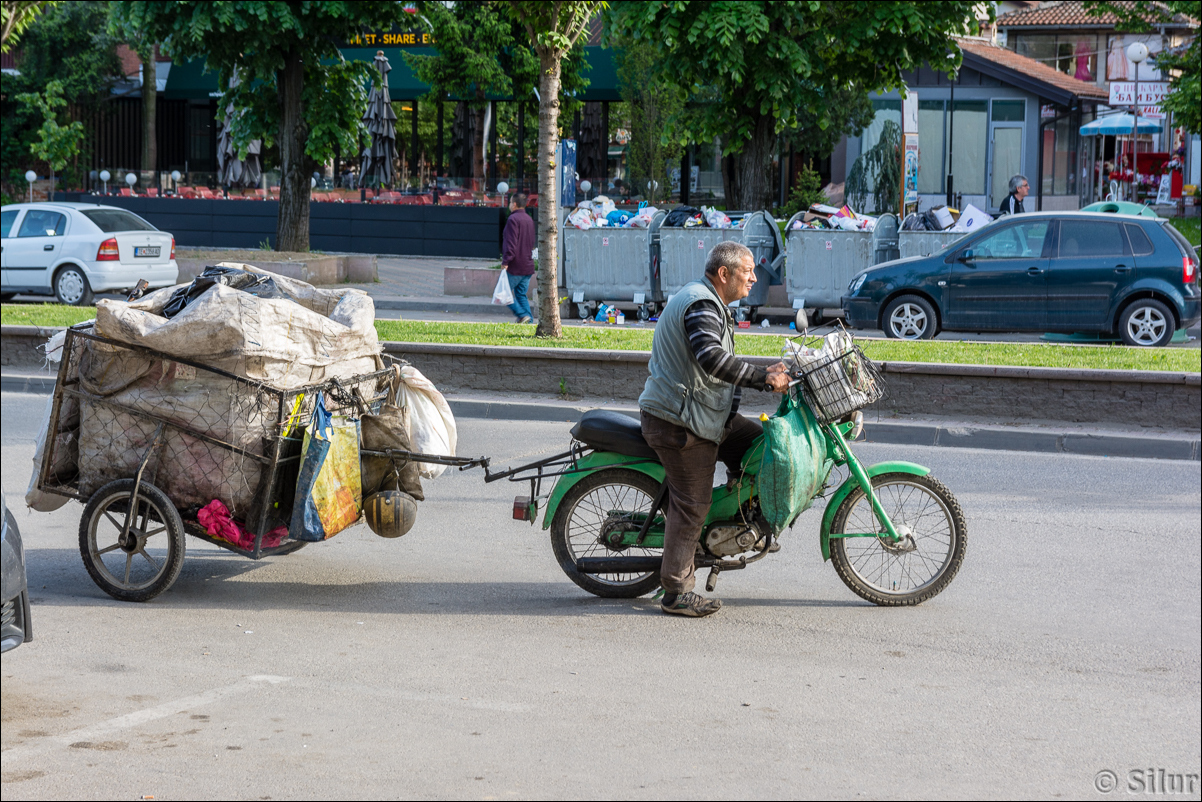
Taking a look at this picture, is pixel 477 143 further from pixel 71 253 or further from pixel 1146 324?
pixel 1146 324

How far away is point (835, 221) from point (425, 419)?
13526 millimetres

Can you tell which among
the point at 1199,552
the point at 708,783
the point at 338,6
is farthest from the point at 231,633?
the point at 338,6

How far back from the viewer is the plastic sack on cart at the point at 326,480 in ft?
19.8

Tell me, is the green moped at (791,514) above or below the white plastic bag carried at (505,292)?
below

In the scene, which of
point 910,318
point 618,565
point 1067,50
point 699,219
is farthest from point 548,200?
point 1067,50

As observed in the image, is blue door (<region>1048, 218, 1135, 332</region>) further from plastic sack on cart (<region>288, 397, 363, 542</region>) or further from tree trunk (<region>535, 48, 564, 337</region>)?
plastic sack on cart (<region>288, 397, 363, 542</region>)

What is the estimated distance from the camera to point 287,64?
78.8 feet

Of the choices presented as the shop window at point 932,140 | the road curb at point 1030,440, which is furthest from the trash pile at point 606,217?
the shop window at point 932,140

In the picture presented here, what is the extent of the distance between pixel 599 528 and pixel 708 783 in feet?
7.40

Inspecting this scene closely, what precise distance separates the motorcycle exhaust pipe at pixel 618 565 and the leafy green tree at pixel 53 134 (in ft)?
107

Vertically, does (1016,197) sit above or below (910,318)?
above

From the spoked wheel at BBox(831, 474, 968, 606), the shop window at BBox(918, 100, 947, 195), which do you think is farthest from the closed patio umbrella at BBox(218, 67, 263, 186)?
the spoked wheel at BBox(831, 474, 968, 606)

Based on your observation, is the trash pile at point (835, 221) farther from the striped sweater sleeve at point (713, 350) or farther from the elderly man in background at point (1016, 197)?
the striped sweater sleeve at point (713, 350)

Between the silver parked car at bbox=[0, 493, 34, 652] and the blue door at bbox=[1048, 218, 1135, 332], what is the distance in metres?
12.8
